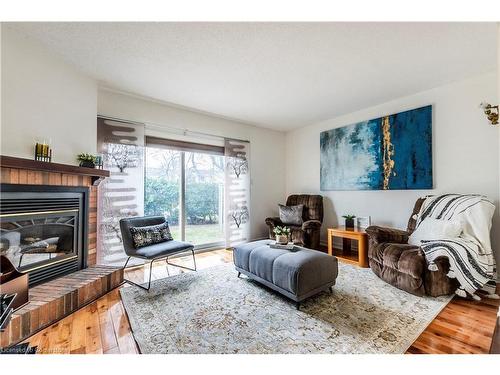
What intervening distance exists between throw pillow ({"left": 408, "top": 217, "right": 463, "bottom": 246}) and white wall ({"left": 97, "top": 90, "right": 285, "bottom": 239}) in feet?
8.77

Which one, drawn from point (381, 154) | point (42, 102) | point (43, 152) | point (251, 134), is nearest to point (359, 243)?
point (381, 154)

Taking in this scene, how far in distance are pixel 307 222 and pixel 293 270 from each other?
1.88m

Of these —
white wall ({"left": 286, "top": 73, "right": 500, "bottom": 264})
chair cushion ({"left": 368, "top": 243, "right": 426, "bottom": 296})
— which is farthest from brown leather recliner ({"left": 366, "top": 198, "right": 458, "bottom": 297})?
white wall ({"left": 286, "top": 73, "right": 500, "bottom": 264})

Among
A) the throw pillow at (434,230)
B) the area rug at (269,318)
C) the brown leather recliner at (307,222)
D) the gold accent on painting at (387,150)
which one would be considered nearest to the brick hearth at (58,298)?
the area rug at (269,318)

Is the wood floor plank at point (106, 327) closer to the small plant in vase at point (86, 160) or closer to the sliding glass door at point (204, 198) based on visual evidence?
the small plant in vase at point (86, 160)

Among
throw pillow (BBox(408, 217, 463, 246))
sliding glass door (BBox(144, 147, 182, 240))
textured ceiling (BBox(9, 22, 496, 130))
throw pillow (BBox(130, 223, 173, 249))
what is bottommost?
throw pillow (BBox(130, 223, 173, 249))

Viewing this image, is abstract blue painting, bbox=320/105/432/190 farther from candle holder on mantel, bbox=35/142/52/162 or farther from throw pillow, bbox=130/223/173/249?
candle holder on mantel, bbox=35/142/52/162

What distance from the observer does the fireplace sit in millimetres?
1893

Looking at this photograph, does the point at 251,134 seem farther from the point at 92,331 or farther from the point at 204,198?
the point at 92,331

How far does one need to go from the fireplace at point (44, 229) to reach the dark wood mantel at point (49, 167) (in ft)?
0.60

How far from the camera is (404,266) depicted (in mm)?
2299

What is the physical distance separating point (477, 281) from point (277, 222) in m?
2.67
